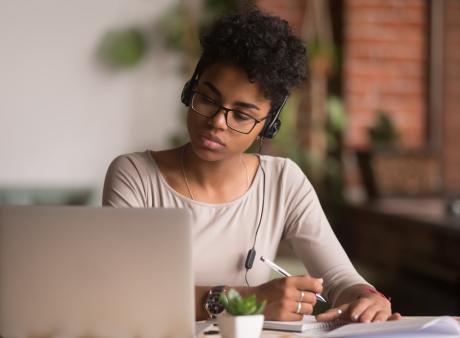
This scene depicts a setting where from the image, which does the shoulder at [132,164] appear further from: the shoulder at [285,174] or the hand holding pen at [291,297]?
the hand holding pen at [291,297]

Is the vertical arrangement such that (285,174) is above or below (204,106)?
below

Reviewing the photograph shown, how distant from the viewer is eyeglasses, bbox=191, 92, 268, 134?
1.94 meters

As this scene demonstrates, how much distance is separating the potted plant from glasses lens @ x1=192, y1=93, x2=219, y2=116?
1.75ft

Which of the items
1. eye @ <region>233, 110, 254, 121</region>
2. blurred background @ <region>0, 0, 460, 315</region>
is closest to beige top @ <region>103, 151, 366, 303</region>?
eye @ <region>233, 110, 254, 121</region>

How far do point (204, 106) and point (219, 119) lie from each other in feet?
0.17

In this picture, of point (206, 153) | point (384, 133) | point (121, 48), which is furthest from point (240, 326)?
point (384, 133)

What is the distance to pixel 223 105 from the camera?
1.94 m

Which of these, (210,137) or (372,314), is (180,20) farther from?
(372,314)

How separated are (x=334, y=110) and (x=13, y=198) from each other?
1.84 meters

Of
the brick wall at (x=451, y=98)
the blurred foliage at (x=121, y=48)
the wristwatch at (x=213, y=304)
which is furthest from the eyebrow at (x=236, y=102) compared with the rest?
the brick wall at (x=451, y=98)

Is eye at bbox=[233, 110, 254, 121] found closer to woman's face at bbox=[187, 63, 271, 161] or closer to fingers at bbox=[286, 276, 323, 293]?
woman's face at bbox=[187, 63, 271, 161]

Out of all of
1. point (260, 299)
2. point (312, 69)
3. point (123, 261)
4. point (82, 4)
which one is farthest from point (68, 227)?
point (312, 69)

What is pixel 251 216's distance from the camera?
7.09 ft

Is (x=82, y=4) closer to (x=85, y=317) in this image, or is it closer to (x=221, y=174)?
(x=221, y=174)
